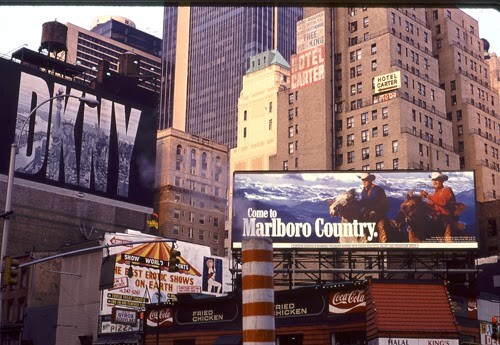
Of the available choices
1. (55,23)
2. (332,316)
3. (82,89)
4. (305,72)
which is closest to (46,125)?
(82,89)

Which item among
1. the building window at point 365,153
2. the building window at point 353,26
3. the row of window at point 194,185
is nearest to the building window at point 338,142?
the building window at point 365,153

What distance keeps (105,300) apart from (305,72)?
7711 centimetres

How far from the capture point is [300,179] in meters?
47.9

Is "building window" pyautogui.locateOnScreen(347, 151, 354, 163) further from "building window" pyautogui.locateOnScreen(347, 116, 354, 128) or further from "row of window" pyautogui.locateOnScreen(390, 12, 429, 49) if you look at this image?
"row of window" pyautogui.locateOnScreen(390, 12, 429, 49)

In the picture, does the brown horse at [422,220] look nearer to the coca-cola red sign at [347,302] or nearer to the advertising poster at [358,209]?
the advertising poster at [358,209]

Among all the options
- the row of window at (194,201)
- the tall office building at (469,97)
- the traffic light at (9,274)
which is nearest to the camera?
the traffic light at (9,274)

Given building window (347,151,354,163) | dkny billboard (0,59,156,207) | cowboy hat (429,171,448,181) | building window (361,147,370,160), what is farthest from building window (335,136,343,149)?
cowboy hat (429,171,448,181)

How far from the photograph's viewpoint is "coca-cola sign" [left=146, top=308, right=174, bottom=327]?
4631cm

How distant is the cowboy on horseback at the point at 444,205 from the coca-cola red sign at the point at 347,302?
30.7ft

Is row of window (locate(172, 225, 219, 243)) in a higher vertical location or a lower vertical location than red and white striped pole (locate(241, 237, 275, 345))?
higher

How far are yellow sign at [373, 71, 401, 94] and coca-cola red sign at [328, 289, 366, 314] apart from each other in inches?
3458

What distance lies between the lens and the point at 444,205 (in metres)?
46.1

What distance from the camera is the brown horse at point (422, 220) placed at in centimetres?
4512

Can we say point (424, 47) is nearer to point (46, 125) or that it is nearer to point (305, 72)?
point (305, 72)
